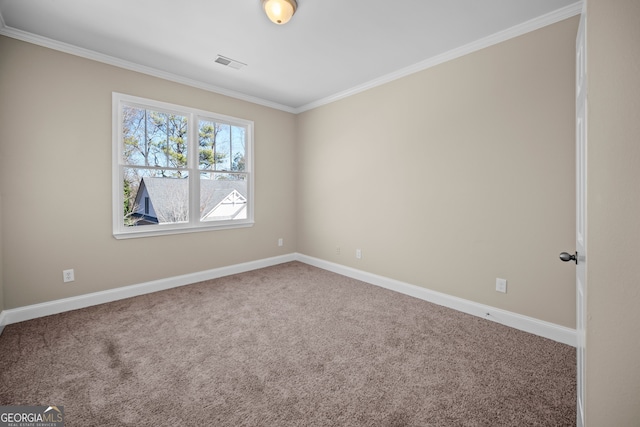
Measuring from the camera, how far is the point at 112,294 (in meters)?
3.11

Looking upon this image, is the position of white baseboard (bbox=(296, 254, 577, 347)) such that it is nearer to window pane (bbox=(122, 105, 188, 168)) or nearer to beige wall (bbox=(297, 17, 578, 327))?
beige wall (bbox=(297, 17, 578, 327))

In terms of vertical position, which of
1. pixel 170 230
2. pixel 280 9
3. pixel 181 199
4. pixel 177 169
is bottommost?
pixel 170 230

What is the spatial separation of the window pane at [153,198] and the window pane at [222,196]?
26 centimetres

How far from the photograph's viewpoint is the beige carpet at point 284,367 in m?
1.54

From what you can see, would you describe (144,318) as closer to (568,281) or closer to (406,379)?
(406,379)

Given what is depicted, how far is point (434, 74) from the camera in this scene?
119 inches

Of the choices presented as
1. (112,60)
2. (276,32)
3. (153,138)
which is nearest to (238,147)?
(153,138)

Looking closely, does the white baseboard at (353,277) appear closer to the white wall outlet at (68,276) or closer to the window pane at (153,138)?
the white wall outlet at (68,276)

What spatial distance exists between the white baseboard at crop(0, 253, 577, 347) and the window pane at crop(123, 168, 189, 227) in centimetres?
79

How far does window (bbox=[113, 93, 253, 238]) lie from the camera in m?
3.20

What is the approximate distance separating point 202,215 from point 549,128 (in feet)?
13.1

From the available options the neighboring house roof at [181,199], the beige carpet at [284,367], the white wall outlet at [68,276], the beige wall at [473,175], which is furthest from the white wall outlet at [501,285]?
the white wall outlet at [68,276]

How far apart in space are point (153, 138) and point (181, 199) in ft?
2.68

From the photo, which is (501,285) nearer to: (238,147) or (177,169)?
(238,147)
